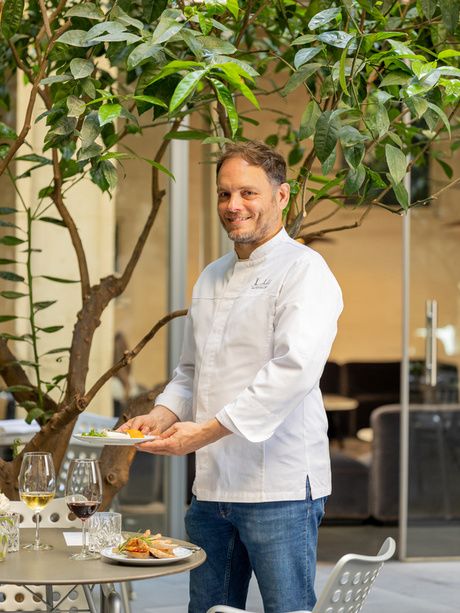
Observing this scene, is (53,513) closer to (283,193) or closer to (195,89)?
(283,193)

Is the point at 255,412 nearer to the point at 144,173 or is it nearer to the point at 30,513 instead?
the point at 30,513

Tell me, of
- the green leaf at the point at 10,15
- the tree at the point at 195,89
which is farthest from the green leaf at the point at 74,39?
the green leaf at the point at 10,15

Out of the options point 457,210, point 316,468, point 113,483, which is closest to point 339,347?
point 457,210

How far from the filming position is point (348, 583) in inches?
83.8

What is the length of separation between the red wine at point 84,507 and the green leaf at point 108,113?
0.83 m

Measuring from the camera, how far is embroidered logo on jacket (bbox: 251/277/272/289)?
8.54ft

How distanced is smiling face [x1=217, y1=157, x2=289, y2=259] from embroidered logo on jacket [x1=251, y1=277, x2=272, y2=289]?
94 mm

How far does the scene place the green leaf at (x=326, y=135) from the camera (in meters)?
2.68

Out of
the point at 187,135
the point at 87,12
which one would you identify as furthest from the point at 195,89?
the point at 87,12

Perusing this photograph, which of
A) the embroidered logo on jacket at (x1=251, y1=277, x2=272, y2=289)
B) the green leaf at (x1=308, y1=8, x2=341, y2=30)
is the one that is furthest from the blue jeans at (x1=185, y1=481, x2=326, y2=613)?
A: the green leaf at (x1=308, y1=8, x2=341, y2=30)

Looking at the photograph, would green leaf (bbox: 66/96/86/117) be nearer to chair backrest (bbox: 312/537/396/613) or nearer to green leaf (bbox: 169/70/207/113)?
green leaf (bbox: 169/70/207/113)

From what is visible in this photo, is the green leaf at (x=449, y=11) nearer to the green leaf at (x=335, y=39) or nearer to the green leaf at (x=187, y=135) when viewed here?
the green leaf at (x=335, y=39)

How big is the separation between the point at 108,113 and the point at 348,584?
3.75 ft

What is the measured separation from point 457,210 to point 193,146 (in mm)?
1520
